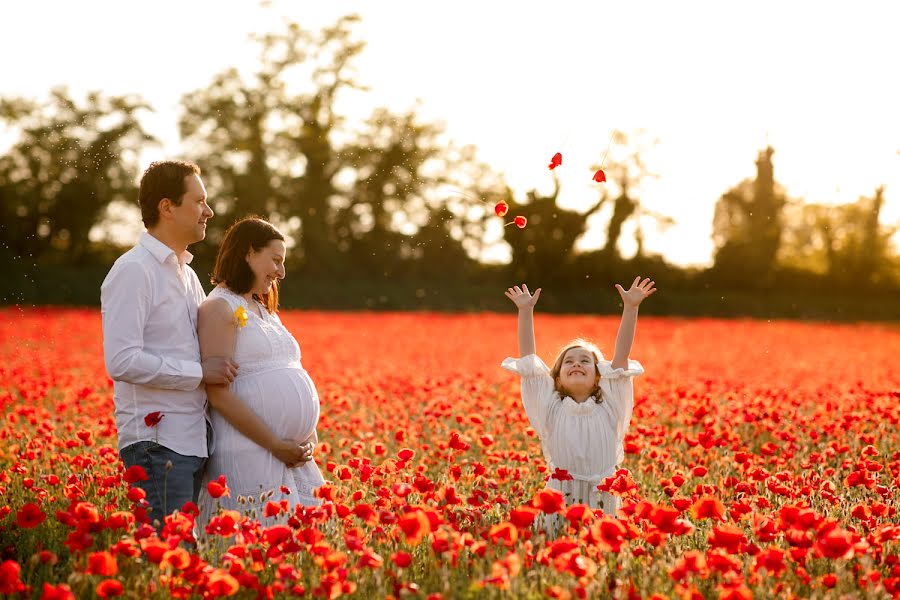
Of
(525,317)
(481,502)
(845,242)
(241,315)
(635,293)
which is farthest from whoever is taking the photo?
(845,242)

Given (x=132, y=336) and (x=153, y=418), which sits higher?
(x=132, y=336)

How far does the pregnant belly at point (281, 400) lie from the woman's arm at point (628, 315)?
163 cm

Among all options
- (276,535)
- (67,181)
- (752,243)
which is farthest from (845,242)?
(276,535)

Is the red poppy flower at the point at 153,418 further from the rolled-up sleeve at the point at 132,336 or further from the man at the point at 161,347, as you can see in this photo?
the rolled-up sleeve at the point at 132,336

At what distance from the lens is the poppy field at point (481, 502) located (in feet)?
11.0

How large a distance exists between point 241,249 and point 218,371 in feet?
2.13

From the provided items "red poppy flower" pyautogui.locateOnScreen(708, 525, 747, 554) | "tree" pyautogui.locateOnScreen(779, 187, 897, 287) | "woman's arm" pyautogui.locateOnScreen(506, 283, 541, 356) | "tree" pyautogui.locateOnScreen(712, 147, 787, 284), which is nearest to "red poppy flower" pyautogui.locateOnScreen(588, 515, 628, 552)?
"red poppy flower" pyautogui.locateOnScreen(708, 525, 747, 554)

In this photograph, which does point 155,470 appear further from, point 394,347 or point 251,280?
point 394,347

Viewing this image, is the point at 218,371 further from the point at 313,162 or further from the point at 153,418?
the point at 313,162

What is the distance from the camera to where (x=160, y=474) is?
440 centimetres

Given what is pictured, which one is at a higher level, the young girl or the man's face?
the man's face

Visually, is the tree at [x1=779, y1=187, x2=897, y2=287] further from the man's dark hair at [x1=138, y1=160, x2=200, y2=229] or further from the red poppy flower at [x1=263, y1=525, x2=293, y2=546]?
the red poppy flower at [x1=263, y1=525, x2=293, y2=546]

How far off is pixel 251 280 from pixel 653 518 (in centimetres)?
238

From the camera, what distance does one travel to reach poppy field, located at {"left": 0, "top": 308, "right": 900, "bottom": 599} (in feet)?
11.0
